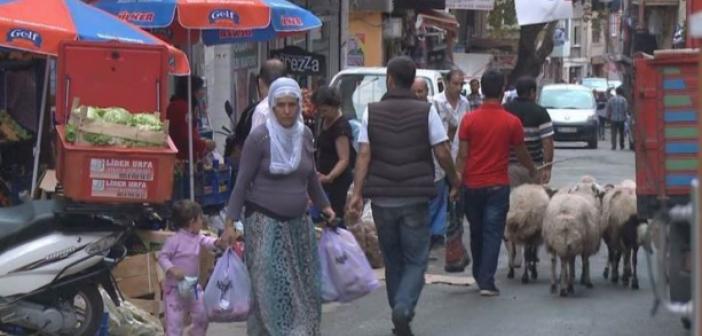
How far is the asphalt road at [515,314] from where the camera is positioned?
10.0m

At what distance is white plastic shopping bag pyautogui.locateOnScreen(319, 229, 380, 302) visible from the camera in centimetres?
873

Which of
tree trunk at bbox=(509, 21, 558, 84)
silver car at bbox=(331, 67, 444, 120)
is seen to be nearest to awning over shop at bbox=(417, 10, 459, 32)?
tree trunk at bbox=(509, 21, 558, 84)

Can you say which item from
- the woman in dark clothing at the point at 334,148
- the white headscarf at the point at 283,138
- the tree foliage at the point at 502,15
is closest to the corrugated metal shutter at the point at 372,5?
the tree foliage at the point at 502,15

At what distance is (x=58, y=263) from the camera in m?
8.15

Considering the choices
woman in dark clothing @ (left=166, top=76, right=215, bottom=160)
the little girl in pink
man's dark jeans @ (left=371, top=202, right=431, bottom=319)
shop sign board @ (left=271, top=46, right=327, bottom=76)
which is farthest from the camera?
shop sign board @ (left=271, top=46, right=327, bottom=76)

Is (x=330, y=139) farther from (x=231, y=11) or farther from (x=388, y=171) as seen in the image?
(x=388, y=171)

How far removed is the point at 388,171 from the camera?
9.52 meters

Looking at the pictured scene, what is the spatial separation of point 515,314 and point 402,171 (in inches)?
69.6

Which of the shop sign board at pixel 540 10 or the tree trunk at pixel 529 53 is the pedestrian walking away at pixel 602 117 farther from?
the shop sign board at pixel 540 10

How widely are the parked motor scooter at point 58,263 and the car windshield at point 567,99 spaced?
99.3 ft

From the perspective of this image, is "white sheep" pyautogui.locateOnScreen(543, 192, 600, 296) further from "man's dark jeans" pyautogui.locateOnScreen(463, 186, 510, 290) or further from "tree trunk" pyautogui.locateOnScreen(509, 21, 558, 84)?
"tree trunk" pyautogui.locateOnScreen(509, 21, 558, 84)

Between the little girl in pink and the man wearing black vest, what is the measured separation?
132cm

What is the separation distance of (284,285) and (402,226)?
4.85 ft

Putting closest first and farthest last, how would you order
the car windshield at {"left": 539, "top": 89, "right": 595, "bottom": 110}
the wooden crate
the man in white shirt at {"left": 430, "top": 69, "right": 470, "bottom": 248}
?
the wooden crate, the man in white shirt at {"left": 430, "top": 69, "right": 470, "bottom": 248}, the car windshield at {"left": 539, "top": 89, "right": 595, "bottom": 110}
